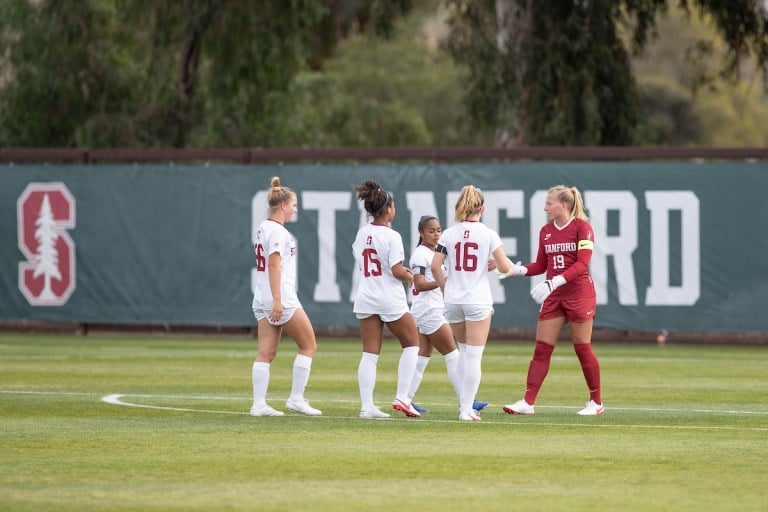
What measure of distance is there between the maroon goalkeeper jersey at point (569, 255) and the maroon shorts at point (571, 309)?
4 centimetres

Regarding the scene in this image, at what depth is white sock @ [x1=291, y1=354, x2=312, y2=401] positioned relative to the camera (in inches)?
526

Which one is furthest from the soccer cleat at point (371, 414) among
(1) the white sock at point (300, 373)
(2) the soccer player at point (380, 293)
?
(1) the white sock at point (300, 373)

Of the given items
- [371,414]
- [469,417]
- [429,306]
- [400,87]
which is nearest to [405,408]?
[371,414]

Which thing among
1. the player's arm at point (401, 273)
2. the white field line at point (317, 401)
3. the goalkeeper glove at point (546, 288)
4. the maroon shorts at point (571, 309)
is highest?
the player's arm at point (401, 273)

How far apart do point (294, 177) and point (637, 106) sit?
8.76 meters

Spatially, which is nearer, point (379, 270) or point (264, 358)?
point (379, 270)

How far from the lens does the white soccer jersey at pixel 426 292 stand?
43.9ft

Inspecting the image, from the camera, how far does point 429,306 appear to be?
13.7 meters

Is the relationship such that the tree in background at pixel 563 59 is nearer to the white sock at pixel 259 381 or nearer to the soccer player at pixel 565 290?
the soccer player at pixel 565 290

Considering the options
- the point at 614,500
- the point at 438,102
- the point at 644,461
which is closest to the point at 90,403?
the point at 644,461

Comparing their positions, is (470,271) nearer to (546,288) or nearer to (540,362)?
(546,288)

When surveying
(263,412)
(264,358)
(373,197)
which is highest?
(373,197)

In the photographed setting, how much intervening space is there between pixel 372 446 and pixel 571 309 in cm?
300

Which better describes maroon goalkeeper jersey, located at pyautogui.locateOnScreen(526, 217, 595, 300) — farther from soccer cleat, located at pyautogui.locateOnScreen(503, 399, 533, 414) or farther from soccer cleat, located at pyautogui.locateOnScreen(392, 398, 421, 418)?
soccer cleat, located at pyautogui.locateOnScreen(392, 398, 421, 418)
